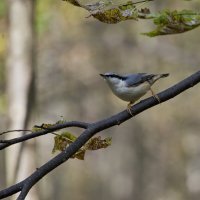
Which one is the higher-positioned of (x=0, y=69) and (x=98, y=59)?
(x=98, y=59)

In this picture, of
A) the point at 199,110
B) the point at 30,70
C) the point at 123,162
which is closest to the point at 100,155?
the point at 123,162

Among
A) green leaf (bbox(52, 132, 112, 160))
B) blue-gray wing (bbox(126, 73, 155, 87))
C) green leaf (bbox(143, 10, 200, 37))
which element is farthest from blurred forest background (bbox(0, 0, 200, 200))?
green leaf (bbox(52, 132, 112, 160))

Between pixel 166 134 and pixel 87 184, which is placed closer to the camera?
pixel 166 134

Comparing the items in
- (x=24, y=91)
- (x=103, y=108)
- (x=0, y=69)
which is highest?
(x=103, y=108)

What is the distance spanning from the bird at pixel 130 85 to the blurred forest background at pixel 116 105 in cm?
612

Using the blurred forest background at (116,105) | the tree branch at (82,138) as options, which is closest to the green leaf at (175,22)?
the tree branch at (82,138)

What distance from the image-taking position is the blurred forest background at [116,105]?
1664 cm

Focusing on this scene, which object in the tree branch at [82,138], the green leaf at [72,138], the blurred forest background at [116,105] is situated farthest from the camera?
the blurred forest background at [116,105]

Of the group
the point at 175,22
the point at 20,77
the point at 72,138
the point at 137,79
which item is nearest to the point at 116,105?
the point at 20,77

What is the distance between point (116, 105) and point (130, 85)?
20372 millimetres

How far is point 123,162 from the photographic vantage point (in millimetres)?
28719

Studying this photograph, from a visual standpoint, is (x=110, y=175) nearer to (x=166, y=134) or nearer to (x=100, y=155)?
(x=100, y=155)

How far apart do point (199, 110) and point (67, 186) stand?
6.31m

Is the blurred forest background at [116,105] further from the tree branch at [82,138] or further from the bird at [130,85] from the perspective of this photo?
the tree branch at [82,138]
